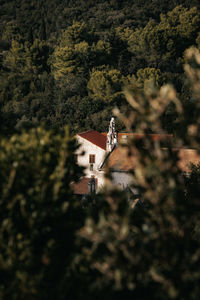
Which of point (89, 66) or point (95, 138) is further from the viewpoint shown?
point (89, 66)

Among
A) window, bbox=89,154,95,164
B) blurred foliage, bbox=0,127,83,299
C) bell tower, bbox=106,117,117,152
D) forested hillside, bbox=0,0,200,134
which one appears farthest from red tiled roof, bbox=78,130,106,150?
blurred foliage, bbox=0,127,83,299

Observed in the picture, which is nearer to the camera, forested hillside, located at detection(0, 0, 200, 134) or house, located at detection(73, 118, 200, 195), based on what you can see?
house, located at detection(73, 118, 200, 195)

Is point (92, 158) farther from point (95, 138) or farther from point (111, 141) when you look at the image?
point (111, 141)

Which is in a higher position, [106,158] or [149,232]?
[106,158]

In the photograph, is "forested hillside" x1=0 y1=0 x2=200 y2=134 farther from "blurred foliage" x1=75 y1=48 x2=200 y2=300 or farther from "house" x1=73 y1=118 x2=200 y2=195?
"blurred foliage" x1=75 y1=48 x2=200 y2=300

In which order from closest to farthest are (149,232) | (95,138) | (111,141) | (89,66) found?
(149,232)
(111,141)
(95,138)
(89,66)

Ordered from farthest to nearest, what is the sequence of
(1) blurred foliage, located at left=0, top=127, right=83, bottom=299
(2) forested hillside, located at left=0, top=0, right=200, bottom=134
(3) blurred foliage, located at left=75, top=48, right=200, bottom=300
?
(2) forested hillside, located at left=0, top=0, right=200, bottom=134 → (1) blurred foliage, located at left=0, top=127, right=83, bottom=299 → (3) blurred foliage, located at left=75, top=48, right=200, bottom=300

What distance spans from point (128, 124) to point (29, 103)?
52.7 metres

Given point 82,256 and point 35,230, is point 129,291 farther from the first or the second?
point 35,230

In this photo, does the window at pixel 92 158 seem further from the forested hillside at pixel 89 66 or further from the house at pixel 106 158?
the forested hillside at pixel 89 66

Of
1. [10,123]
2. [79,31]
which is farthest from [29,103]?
[10,123]

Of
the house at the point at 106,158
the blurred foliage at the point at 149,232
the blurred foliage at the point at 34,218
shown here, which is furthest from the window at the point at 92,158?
the blurred foliage at the point at 149,232

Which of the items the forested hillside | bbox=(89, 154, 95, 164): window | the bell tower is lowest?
bbox=(89, 154, 95, 164): window

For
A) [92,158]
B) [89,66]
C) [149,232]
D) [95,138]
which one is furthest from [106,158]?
[89,66]
